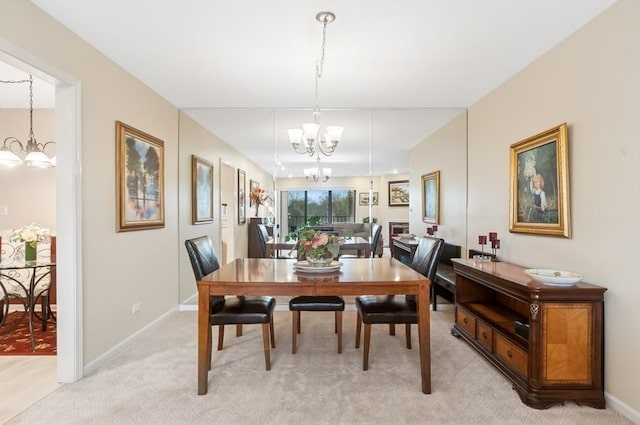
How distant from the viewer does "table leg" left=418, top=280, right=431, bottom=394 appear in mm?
2260

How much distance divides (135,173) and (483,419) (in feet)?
10.7

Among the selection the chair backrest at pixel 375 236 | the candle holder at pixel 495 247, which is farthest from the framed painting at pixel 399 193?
the candle holder at pixel 495 247

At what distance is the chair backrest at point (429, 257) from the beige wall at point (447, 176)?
4.96 feet

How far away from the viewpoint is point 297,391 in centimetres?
230

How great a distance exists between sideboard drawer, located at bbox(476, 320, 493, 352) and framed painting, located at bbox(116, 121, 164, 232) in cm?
307

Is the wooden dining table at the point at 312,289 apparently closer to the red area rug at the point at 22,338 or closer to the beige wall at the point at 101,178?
the beige wall at the point at 101,178

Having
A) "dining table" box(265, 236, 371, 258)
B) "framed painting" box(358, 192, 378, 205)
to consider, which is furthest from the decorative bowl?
"framed painting" box(358, 192, 378, 205)

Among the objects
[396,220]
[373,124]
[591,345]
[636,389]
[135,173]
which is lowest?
[636,389]

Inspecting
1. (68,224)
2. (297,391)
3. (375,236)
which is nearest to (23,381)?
(68,224)

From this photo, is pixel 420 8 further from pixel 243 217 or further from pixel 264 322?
A: pixel 243 217

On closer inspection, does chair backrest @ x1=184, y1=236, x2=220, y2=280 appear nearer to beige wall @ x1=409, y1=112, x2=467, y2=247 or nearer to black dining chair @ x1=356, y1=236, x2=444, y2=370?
black dining chair @ x1=356, y1=236, x2=444, y2=370

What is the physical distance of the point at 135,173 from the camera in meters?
3.21

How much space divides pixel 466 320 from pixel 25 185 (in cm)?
524

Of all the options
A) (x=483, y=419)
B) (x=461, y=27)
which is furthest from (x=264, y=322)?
(x=461, y=27)
